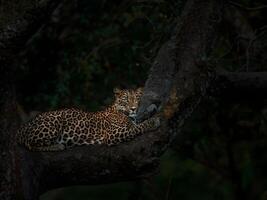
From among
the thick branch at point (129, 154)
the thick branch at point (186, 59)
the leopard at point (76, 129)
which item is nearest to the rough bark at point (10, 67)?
the thick branch at point (129, 154)

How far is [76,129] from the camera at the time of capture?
8.44 m

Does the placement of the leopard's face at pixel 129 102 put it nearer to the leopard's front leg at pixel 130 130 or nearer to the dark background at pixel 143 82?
the leopard's front leg at pixel 130 130

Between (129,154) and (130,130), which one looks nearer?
(129,154)

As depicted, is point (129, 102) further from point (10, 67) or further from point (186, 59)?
point (10, 67)

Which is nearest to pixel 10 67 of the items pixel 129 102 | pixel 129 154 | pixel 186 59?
pixel 129 154

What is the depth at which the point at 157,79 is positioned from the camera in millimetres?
8617

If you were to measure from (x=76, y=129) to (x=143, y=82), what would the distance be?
4945 mm

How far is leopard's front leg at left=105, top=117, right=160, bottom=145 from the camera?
7791 millimetres

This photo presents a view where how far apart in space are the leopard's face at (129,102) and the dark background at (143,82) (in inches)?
97.7

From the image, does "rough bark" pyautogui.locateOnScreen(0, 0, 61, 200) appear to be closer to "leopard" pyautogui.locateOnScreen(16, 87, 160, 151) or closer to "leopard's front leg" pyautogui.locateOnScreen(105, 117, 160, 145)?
A: "leopard" pyautogui.locateOnScreen(16, 87, 160, 151)

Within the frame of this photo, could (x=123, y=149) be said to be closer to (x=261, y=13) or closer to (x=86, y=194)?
(x=86, y=194)

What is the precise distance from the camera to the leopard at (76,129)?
8.30 metres

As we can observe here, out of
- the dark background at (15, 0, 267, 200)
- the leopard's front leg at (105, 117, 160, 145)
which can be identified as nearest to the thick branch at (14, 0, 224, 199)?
the leopard's front leg at (105, 117, 160, 145)

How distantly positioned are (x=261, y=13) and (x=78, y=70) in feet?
11.2
